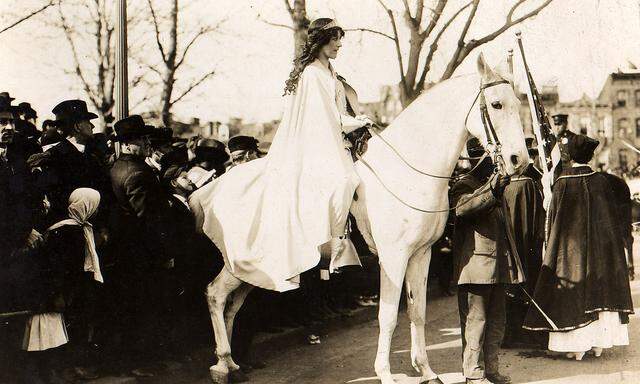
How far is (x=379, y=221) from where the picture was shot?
6172mm

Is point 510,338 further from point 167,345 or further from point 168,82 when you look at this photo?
point 168,82

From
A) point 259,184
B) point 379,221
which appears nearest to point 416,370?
point 379,221

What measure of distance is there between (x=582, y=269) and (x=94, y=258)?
5.02m

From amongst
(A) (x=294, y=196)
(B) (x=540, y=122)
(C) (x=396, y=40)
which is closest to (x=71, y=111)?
(A) (x=294, y=196)

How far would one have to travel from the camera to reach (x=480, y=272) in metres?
5.94

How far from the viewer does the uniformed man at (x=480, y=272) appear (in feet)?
19.5

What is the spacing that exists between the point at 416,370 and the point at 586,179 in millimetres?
2941

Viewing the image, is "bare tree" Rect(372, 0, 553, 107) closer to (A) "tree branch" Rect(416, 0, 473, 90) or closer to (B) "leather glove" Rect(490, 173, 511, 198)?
(A) "tree branch" Rect(416, 0, 473, 90)

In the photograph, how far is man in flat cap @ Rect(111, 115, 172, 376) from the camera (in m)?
6.25

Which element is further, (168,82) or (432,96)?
(168,82)

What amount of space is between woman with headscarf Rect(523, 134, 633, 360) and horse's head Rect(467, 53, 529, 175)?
222 centimetres

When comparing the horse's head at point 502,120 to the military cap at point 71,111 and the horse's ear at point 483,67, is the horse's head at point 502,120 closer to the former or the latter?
the horse's ear at point 483,67

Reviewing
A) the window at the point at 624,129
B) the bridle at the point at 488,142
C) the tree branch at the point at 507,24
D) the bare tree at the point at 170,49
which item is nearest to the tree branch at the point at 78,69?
the bare tree at the point at 170,49

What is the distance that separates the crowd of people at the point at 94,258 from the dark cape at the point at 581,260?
2.48m
